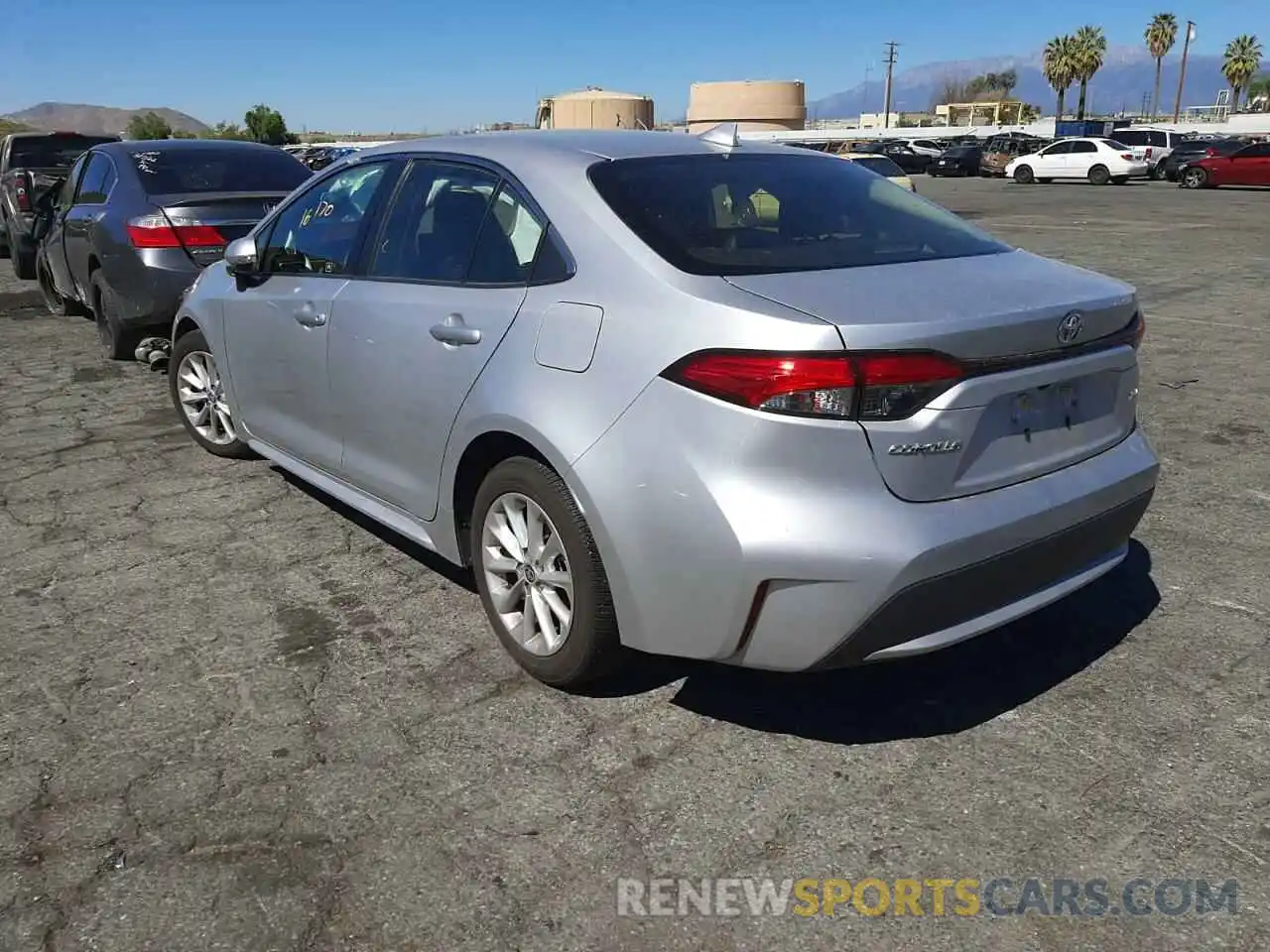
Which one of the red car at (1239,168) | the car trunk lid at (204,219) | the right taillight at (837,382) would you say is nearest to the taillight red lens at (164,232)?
the car trunk lid at (204,219)

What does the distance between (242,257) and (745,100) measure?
53429 mm

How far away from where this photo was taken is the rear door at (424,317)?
127 inches

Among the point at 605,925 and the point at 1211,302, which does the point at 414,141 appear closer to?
the point at 605,925

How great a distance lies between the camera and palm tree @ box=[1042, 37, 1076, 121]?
8244 cm

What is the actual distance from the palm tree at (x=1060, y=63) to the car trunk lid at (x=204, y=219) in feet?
282

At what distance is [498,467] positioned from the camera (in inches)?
124

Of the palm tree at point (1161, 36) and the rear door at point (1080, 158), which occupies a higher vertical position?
the palm tree at point (1161, 36)

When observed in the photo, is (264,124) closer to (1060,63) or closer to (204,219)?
(1060,63)

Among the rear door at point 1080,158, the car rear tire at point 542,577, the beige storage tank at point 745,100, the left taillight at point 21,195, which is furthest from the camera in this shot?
the beige storage tank at point 745,100

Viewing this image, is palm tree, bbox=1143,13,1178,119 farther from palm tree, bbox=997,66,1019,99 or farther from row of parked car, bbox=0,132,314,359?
row of parked car, bbox=0,132,314,359

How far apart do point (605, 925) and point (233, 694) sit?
5.02 feet

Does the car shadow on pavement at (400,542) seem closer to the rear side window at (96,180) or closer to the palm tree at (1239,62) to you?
the rear side window at (96,180)

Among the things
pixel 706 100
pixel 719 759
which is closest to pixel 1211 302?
pixel 719 759

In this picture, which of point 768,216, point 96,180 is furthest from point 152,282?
point 768,216
